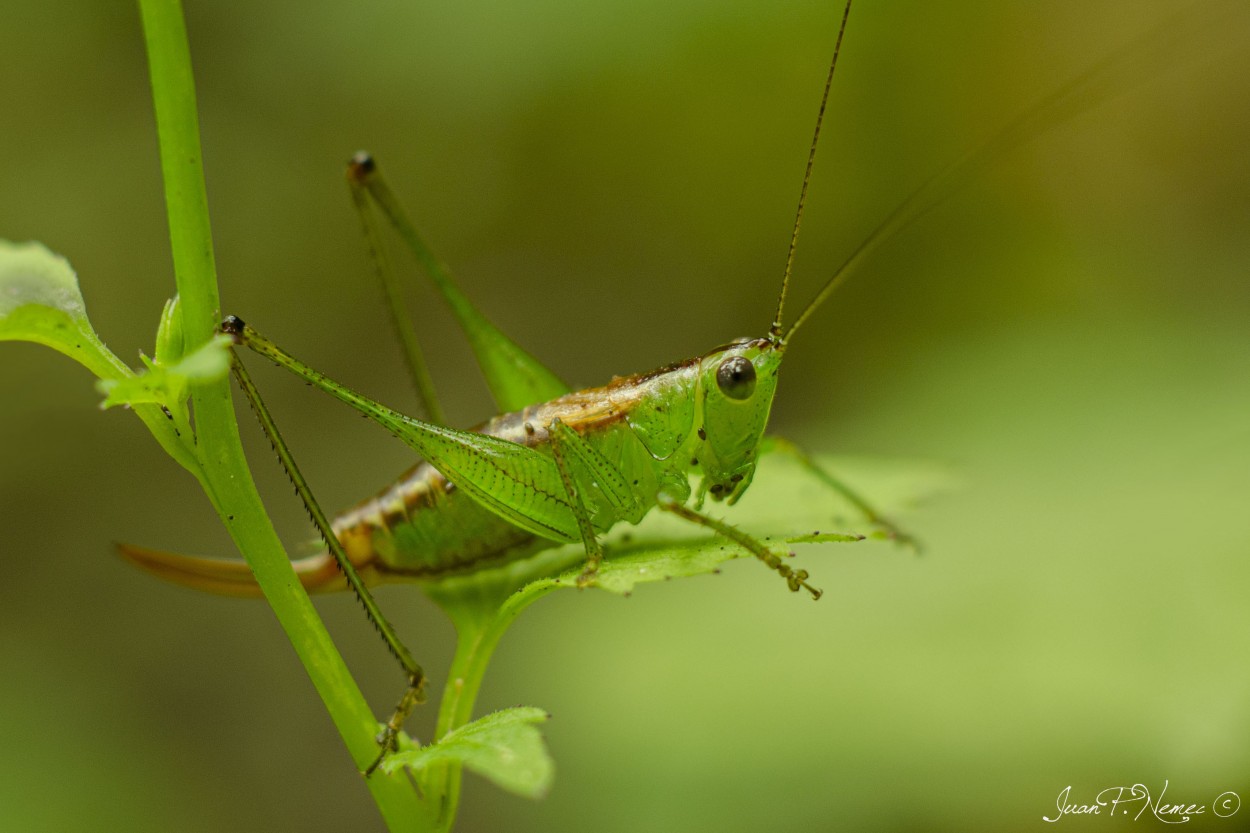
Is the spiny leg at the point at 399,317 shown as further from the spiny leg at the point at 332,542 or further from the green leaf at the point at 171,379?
the green leaf at the point at 171,379

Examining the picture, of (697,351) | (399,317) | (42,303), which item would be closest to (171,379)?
(42,303)

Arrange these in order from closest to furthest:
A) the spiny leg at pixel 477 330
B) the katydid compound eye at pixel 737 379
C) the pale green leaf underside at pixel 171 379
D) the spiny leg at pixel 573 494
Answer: the pale green leaf underside at pixel 171 379 → the spiny leg at pixel 573 494 → the katydid compound eye at pixel 737 379 → the spiny leg at pixel 477 330

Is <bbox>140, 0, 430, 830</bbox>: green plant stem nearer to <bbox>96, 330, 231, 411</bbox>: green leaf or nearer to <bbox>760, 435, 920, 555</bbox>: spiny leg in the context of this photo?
<bbox>96, 330, 231, 411</bbox>: green leaf

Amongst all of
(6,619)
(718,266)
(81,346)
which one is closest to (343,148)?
(718,266)

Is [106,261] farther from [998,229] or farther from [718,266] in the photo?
[998,229]

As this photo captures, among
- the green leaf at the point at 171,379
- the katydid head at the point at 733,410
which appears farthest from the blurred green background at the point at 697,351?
the green leaf at the point at 171,379

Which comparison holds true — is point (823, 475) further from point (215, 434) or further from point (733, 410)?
point (215, 434)
